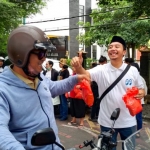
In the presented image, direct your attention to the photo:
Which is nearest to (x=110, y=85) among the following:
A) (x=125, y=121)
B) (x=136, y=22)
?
(x=125, y=121)

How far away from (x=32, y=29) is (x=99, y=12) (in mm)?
13377

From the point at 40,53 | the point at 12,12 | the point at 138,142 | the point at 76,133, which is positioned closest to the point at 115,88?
the point at 138,142

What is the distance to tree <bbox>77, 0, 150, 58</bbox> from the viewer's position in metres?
12.6

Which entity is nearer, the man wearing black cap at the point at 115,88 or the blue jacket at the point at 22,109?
the blue jacket at the point at 22,109

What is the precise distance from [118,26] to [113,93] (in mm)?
11199

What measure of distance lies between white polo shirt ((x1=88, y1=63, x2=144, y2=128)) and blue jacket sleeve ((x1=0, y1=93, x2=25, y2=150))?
5.24 feet

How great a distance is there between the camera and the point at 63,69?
24.5ft

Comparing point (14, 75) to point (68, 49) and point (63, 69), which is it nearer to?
point (63, 69)

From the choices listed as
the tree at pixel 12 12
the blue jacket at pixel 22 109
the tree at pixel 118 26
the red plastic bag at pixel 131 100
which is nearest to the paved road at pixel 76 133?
the red plastic bag at pixel 131 100

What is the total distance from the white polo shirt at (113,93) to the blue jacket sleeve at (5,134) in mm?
1597

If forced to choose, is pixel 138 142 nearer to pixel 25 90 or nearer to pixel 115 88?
pixel 25 90

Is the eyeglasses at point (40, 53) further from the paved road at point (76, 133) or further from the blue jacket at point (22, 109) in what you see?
the paved road at point (76, 133)

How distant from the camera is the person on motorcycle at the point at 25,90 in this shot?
5.53 ft

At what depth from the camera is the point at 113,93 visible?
3.08 meters
